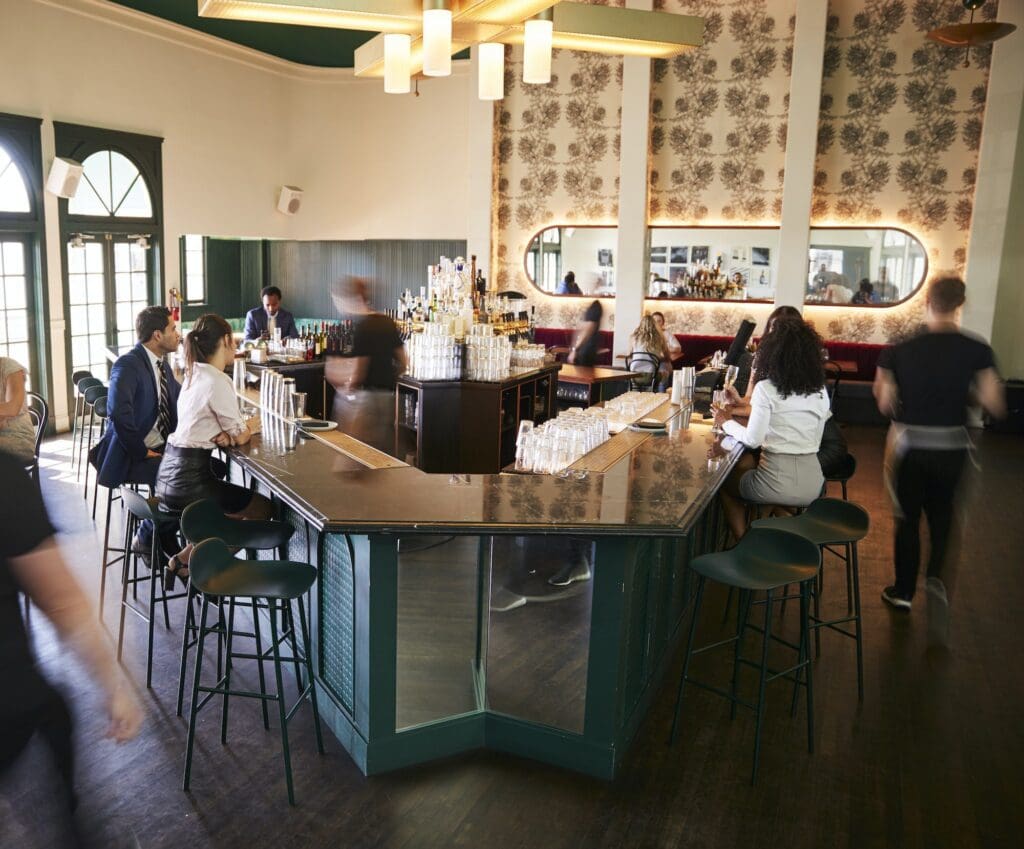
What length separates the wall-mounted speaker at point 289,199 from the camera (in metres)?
12.6

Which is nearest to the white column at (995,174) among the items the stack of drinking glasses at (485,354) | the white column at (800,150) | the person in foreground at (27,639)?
the white column at (800,150)

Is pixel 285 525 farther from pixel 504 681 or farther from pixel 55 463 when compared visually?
pixel 55 463

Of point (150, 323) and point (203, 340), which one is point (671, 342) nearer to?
point (150, 323)

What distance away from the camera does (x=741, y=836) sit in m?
2.95

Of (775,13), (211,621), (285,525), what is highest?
(775,13)

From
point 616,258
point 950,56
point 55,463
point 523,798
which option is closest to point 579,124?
point 616,258

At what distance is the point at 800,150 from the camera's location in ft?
33.6

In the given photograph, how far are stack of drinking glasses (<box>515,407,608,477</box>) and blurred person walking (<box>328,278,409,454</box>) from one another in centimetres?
268

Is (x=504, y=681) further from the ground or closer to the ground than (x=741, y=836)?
further from the ground

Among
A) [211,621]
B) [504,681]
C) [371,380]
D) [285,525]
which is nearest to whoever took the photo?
[504,681]

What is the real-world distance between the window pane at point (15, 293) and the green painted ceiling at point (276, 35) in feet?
10.7

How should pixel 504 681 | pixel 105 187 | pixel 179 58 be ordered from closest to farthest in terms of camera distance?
pixel 504 681
pixel 105 187
pixel 179 58

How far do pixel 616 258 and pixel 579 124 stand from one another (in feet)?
6.06

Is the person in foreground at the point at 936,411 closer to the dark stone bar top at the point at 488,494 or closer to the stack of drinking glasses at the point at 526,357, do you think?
the dark stone bar top at the point at 488,494
